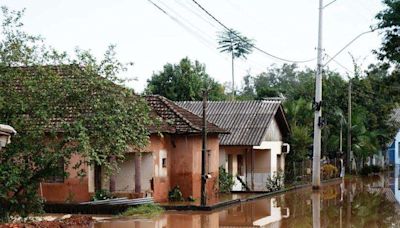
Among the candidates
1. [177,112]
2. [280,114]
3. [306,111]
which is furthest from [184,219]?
[306,111]

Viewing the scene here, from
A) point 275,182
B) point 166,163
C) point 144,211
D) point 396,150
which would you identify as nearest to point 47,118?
point 144,211

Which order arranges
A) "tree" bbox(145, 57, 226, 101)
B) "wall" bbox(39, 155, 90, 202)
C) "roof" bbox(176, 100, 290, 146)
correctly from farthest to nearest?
"tree" bbox(145, 57, 226, 101) < "roof" bbox(176, 100, 290, 146) < "wall" bbox(39, 155, 90, 202)

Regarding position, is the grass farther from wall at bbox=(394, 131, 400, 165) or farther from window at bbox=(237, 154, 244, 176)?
wall at bbox=(394, 131, 400, 165)

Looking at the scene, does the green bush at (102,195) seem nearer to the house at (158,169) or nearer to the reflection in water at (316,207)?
the house at (158,169)

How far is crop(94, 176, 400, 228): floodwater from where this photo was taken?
24.6m

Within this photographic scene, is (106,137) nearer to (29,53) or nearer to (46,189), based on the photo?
(29,53)

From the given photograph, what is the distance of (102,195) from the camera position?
1141 inches

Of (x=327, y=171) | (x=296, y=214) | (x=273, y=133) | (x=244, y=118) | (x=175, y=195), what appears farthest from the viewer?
(x=327, y=171)

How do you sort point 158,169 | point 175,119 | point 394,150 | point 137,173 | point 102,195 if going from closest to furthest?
point 102,195, point 137,173, point 158,169, point 175,119, point 394,150

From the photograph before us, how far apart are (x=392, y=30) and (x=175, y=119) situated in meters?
13.3

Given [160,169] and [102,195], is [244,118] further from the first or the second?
[102,195]

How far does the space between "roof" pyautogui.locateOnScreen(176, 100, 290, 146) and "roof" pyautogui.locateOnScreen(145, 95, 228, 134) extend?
14.2ft

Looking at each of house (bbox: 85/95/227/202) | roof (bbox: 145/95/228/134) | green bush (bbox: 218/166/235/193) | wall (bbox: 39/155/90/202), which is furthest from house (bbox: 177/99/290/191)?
wall (bbox: 39/155/90/202)

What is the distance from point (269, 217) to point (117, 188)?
7.34 m
